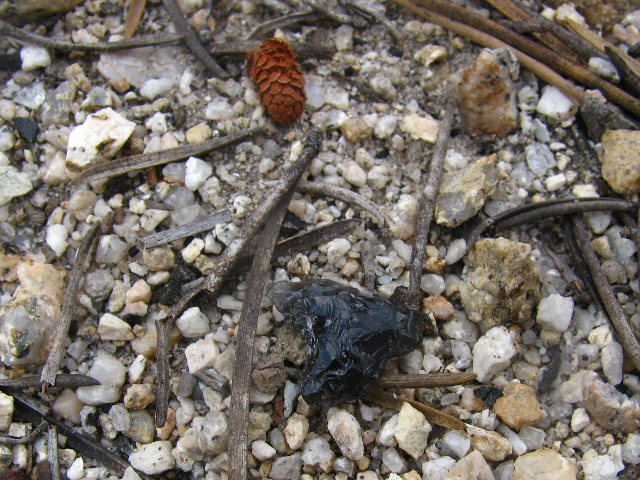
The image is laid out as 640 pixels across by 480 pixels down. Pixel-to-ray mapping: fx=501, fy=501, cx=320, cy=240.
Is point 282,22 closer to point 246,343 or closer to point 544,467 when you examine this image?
point 246,343

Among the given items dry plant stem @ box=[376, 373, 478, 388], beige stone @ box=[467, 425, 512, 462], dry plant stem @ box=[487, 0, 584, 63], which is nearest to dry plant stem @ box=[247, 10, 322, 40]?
dry plant stem @ box=[487, 0, 584, 63]

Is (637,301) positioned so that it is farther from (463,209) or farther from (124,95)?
(124,95)

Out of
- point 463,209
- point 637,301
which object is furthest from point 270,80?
point 637,301

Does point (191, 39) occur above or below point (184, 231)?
above

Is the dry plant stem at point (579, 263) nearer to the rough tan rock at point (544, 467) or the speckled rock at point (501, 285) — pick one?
the speckled rock at point (501, 285)

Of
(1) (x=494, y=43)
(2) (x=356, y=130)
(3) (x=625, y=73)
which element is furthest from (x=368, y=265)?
(3) (x=625, y=73)

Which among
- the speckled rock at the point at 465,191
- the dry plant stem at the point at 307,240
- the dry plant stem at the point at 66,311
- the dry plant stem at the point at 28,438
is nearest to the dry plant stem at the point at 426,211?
the speckled rock at the point at 465,191
